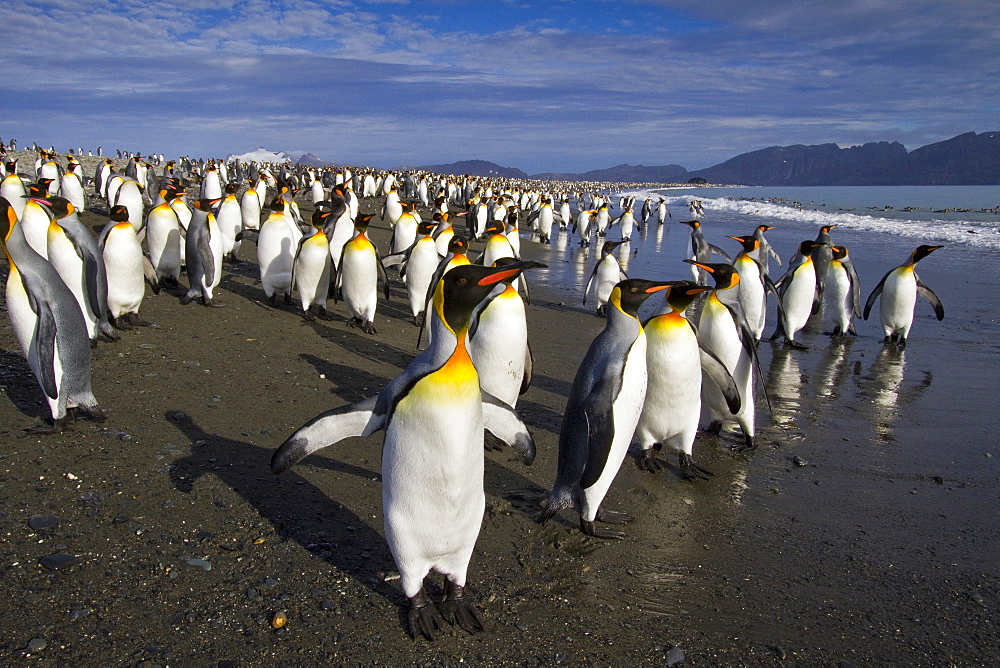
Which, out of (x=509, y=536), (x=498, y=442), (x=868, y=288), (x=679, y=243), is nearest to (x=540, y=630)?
(x=509, y=536)

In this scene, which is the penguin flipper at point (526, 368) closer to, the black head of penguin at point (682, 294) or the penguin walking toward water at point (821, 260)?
the black head of penguin at point (682, 294)

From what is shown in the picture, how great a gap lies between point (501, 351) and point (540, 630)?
232cm

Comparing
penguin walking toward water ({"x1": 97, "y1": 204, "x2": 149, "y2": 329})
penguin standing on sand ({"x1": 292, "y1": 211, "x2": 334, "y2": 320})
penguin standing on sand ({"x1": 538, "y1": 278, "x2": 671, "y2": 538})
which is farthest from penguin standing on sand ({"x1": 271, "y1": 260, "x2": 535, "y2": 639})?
penguin standing on sand ({"x1": 292, "y1": 211, "x2": 334, "y2": 320})

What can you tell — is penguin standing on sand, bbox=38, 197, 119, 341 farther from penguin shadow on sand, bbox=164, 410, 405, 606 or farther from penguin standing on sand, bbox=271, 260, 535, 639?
penguin standing on sand, bbox=271, 260, 535, 639

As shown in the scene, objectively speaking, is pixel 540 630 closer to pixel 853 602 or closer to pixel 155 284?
pixel 853 602

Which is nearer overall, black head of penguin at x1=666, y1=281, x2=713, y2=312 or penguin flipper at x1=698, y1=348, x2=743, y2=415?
black head of penguin at x1=666, y1=281, x2=713, y2=312

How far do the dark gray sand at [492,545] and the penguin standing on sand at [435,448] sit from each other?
0.18m

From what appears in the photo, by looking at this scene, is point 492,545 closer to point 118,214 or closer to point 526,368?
point 526,368

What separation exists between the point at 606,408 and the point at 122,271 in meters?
5.20

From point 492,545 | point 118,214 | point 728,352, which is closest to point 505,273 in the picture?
point 492,545

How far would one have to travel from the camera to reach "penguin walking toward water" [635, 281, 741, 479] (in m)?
3.97

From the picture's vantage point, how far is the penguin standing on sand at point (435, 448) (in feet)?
8.04

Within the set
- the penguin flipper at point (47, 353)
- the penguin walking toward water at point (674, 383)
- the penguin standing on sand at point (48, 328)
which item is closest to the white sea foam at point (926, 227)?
the penguin walking toward water at point (674, 383)

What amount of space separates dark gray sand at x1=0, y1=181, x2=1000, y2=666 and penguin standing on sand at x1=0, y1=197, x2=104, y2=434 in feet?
0.58
